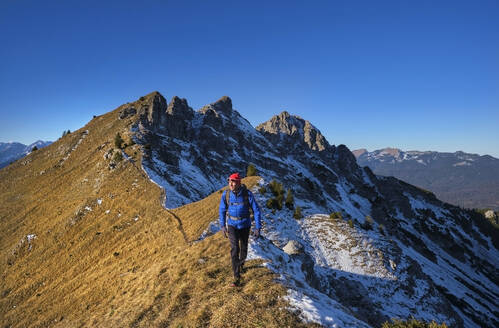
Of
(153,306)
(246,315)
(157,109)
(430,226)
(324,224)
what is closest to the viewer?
(246,315)

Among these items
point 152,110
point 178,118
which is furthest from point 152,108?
point 178,118

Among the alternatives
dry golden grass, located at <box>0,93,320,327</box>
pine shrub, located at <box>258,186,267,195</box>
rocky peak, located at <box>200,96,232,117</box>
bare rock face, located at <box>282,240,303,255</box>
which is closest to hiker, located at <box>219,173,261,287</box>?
dry golden grass, located at <box>0,93,320,327</box>

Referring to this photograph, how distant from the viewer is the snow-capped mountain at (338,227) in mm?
28708

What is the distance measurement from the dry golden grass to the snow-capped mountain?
2569 mm

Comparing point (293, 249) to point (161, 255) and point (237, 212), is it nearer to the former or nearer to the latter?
point (161, 255)

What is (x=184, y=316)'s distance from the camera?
36.7 feet

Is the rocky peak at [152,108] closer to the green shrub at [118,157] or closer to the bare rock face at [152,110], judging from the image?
the bare rock face at [152,110]

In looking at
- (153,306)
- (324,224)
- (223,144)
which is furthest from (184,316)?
(223,144)

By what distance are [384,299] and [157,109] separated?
84678 millimetres

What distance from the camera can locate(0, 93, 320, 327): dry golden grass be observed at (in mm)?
11781

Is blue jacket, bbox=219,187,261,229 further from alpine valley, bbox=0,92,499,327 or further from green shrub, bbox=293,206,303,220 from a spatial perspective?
green shrub, bbox=293,206,303,220

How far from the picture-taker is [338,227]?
40.7 meters

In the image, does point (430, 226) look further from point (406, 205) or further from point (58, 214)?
point (58, 214)

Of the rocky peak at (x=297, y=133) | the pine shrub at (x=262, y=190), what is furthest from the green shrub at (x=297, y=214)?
the rocky peak at (x=297, y=133)
